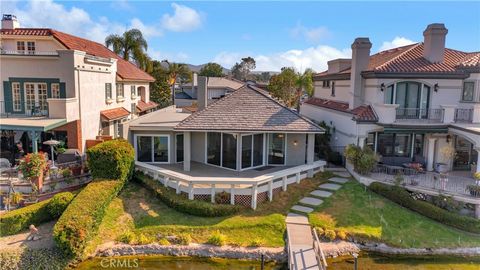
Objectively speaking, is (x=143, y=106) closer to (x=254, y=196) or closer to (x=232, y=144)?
(x=232, y=144)

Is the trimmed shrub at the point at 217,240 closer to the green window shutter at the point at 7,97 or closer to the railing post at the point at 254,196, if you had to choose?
the railing post at the point at 254,196

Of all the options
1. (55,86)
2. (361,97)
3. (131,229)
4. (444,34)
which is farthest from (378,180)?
(55,86)

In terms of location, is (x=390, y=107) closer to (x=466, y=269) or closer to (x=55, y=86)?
(x=466, y=269)

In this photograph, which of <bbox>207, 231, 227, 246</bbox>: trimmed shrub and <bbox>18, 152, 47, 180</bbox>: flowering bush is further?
<bbox>18, 152, 47, 180</bbox>: flowering bush

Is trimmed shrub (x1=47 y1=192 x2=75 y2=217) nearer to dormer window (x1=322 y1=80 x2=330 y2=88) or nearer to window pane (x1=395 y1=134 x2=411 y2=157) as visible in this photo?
window pane (x1=395 y1=134 x2=411 y2=157)

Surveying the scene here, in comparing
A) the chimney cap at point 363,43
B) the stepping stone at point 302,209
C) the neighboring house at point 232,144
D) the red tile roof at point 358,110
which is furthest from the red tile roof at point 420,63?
the stepping stone at point 302,209

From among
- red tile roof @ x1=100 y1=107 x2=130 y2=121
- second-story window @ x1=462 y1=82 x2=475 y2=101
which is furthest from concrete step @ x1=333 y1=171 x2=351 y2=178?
red tile roof @ x1=100 y1=107 x2=130 y2=121
